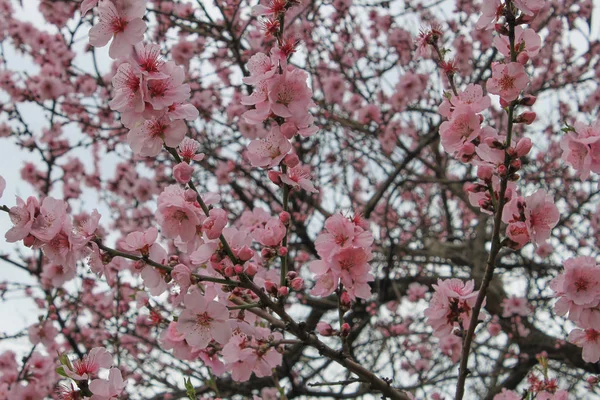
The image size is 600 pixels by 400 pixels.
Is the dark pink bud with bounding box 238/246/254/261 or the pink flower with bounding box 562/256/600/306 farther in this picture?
the pink flower with bounding box 562/256/600/306

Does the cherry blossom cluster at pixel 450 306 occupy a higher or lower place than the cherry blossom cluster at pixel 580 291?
higher

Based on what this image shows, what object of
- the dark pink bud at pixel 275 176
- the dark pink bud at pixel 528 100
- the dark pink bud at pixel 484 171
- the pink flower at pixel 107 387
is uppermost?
the dark pink bud at pixel 528 100

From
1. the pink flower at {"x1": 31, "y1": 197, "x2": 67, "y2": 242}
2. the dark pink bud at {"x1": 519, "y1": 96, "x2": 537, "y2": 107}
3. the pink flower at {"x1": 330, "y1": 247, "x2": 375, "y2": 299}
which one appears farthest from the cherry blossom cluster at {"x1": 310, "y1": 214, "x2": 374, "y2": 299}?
the pink flower at {"x1": 31, "y1": 197, "x2": 67, "y2": 242}

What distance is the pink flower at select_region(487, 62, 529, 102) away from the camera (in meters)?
1.69

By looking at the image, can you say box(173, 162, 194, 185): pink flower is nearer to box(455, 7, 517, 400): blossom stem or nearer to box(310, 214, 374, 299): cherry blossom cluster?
box(310, 214, 374, 299): cherry blossom cluster

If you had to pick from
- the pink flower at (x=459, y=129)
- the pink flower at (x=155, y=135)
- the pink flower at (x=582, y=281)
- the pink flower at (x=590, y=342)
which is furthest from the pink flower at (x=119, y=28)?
the pink flower at (x=590, y=342)

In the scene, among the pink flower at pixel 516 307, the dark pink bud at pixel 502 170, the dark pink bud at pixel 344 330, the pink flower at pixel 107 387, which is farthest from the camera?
the pink flower at pixel 516 307

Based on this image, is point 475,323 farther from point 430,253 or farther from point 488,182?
point 430,253

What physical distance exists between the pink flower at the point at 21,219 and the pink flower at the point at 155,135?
0.36 meters

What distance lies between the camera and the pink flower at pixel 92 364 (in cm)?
160

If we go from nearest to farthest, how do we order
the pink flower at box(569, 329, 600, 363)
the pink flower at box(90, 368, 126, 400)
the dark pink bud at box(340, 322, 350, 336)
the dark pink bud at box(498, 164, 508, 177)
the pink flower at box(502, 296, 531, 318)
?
the pink flower at box(90, 368, 126, 400)
the dark pink bud at box(498, 164, 508, 177)
the dark pink bud at box(340, 322, 350, 336)
the pink flower at box(569, 329, 600, 363)
the pink flower at box(502, 296, 531, 318)

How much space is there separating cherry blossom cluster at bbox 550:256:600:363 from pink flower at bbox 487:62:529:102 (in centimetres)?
63

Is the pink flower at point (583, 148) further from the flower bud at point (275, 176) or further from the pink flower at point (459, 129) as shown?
the flower bud at point (275, 176)

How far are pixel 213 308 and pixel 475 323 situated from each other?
36.4 inches
